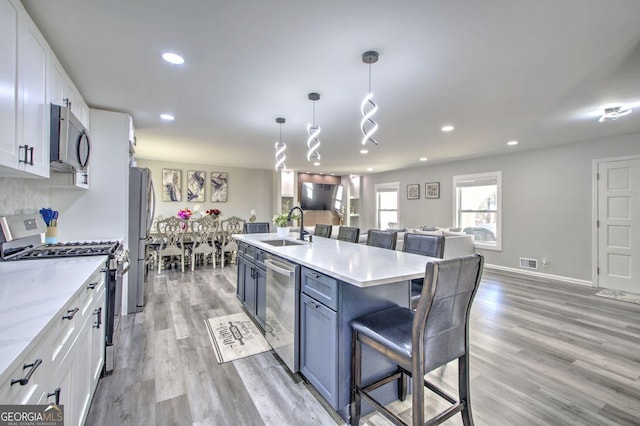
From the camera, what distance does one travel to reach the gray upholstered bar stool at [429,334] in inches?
51.4

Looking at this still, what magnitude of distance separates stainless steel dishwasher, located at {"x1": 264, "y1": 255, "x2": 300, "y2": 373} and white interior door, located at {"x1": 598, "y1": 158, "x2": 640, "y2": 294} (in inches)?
217

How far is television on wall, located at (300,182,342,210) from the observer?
928 centimetres

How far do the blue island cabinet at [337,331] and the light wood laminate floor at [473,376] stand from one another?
18 centimetres

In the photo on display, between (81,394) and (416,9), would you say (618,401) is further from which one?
(81,394)

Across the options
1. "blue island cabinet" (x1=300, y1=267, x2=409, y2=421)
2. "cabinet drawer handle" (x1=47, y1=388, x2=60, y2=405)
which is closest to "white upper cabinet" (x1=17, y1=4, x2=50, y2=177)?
"cabinet drawer handle" (x1=47, y1=388, x2=60, y2=405)

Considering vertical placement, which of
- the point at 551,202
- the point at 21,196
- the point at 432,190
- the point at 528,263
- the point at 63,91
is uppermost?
the point at 63,91

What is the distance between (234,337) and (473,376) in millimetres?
2168

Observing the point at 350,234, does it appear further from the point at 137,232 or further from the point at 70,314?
the point at 70,314

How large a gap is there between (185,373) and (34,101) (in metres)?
2.16

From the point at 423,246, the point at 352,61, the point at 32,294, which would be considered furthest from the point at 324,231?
the point at 32,294

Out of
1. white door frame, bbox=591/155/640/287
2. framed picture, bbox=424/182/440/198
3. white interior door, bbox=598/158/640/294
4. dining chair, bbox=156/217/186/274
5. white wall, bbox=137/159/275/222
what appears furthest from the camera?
framed picture, bbox=424/182/440/198

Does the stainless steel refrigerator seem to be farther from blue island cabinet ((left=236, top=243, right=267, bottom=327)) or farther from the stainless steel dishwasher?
the stainless steel dishwasher

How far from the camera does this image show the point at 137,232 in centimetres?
354

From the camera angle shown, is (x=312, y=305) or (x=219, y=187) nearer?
(x=312, y=305)
